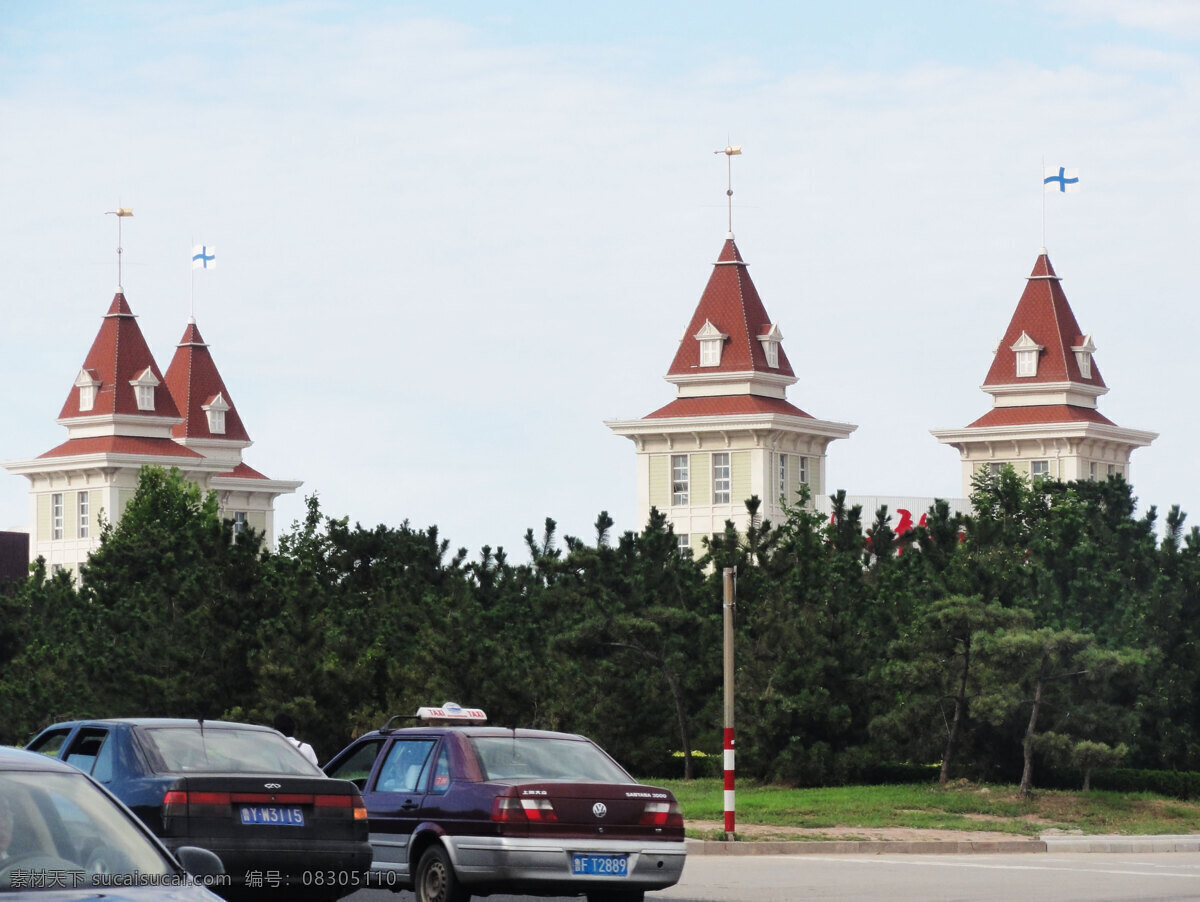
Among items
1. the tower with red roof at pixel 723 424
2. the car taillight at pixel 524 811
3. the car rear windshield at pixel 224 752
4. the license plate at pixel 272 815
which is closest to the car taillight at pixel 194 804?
the license plate at pixel 272 815

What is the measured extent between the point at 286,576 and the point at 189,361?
221 ft

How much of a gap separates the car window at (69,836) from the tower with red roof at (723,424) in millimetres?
79423

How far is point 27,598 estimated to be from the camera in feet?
183

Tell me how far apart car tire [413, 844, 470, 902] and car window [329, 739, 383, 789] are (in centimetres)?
104

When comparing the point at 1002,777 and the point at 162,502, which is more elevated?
the point at 162,502

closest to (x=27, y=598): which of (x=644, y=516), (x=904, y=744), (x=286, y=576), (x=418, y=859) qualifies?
(x=286, y=576)

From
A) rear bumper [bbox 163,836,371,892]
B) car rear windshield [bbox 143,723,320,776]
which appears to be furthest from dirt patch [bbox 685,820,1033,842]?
rear bumper [bbox 163,836,371,892]

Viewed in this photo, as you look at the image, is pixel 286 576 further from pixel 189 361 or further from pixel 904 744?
pixel 189 361

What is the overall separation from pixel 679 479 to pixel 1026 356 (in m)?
16.3

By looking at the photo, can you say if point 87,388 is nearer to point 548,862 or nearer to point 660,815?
point 660,815

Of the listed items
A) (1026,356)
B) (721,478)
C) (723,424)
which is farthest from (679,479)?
(1026,356)

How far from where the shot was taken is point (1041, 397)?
91562 millimetres

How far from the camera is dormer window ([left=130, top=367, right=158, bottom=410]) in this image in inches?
3812

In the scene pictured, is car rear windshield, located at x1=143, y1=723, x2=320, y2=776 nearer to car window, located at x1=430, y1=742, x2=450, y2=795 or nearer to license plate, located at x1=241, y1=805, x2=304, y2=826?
license plate, located at x1=241, y1=805, x2=304, y2=826
